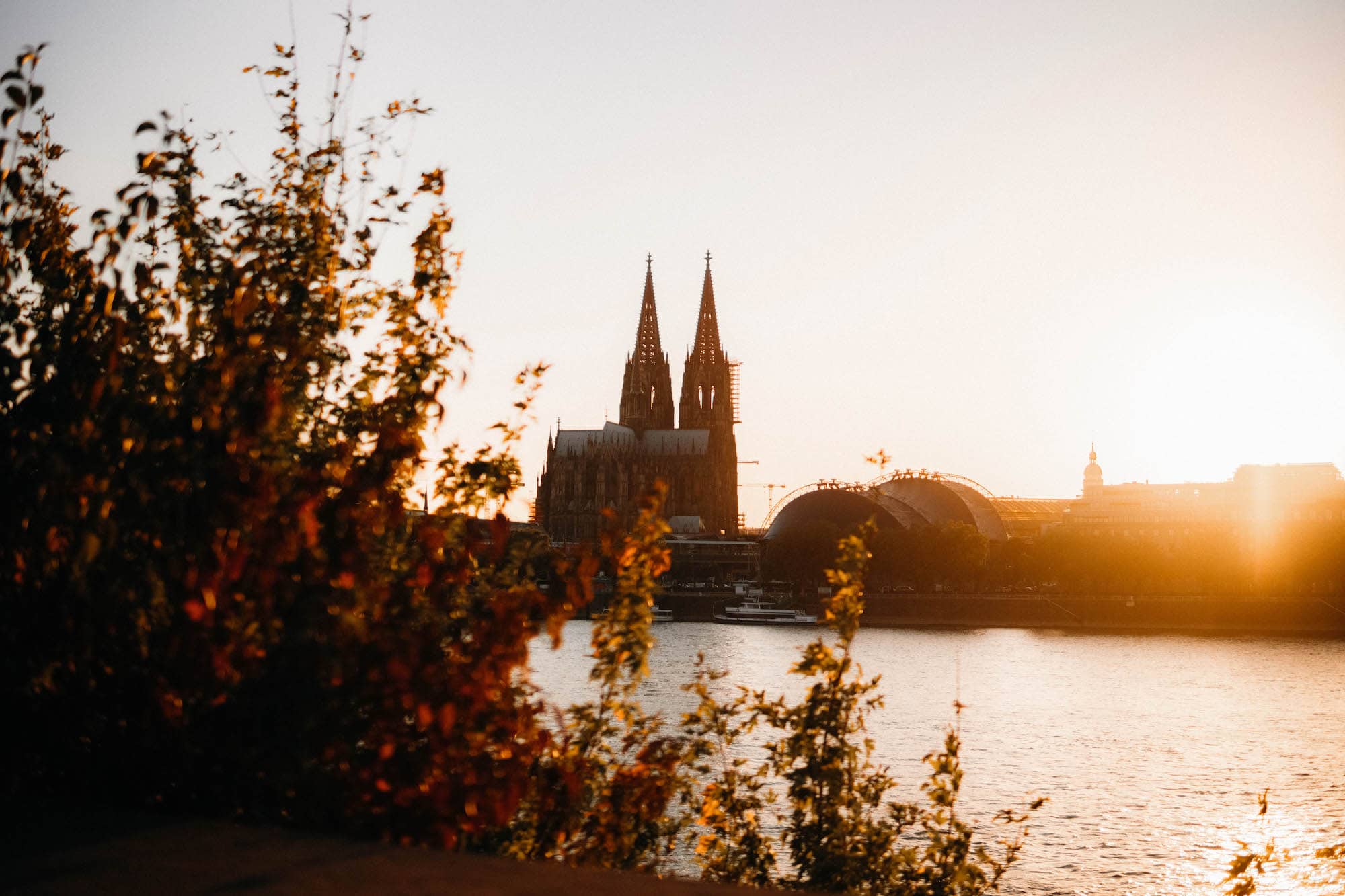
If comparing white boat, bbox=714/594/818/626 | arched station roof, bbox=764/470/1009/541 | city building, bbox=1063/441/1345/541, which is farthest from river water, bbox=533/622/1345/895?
city building, bbox=1063/441/1345/541

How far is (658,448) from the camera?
104m

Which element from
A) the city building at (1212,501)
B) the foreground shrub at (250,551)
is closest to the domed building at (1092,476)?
the city building at (1212,501)

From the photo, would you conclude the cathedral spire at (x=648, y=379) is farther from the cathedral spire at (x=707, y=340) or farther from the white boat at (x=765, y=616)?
the white boat at (x=765, y=616)

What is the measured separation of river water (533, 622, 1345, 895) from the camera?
16.0 m

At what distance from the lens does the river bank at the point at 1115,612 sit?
205 ft

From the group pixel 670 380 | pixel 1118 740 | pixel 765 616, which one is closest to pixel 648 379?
pixel 670 380

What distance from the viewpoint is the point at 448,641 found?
443 cm

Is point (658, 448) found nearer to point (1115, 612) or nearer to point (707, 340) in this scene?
point (707, 340)

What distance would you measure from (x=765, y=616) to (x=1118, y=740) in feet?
137

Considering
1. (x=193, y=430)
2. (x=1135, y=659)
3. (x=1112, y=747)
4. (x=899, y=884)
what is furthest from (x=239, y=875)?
(x=1135, y=659)

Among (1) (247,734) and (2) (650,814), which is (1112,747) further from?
(1) (247,734)

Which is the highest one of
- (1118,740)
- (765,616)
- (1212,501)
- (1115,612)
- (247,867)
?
(1212,501)

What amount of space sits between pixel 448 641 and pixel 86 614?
114 cm

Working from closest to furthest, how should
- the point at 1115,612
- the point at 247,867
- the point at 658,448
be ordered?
the point at 247,867 < the point at 1115,612 < the point at 658,448
